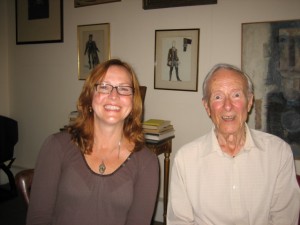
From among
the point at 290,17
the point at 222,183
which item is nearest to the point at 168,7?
the point at 290,17

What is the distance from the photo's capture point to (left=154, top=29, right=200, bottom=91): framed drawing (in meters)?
2.71

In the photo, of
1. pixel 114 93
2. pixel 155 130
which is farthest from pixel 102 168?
pixel 155 130

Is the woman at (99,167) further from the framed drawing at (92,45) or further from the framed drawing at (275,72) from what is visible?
the framed drawing at (92,45)

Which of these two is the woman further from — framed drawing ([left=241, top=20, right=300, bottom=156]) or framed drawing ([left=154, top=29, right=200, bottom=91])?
framed drawing ([left=241, top=20, right=300, bottom=156])

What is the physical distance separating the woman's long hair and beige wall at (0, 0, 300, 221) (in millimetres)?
1198

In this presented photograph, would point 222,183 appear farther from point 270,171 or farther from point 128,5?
point 128,5

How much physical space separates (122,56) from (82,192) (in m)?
1.97

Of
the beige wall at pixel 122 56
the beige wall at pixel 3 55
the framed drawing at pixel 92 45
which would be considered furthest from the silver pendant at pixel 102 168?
the beige wall at pixel 3 55

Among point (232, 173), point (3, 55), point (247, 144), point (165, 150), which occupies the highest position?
point (3, 55)

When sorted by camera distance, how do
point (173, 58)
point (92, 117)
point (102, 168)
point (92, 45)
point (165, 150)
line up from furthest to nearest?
point (92, 45) < point (173, 58) < point (165, 150) < point (92, 117) < point (102, 168)

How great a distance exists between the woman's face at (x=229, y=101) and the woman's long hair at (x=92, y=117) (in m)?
0.46

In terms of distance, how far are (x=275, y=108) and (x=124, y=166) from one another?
160 centimetres

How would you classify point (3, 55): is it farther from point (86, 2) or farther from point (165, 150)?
point (165, 150)

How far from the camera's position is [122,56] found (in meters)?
3.07
